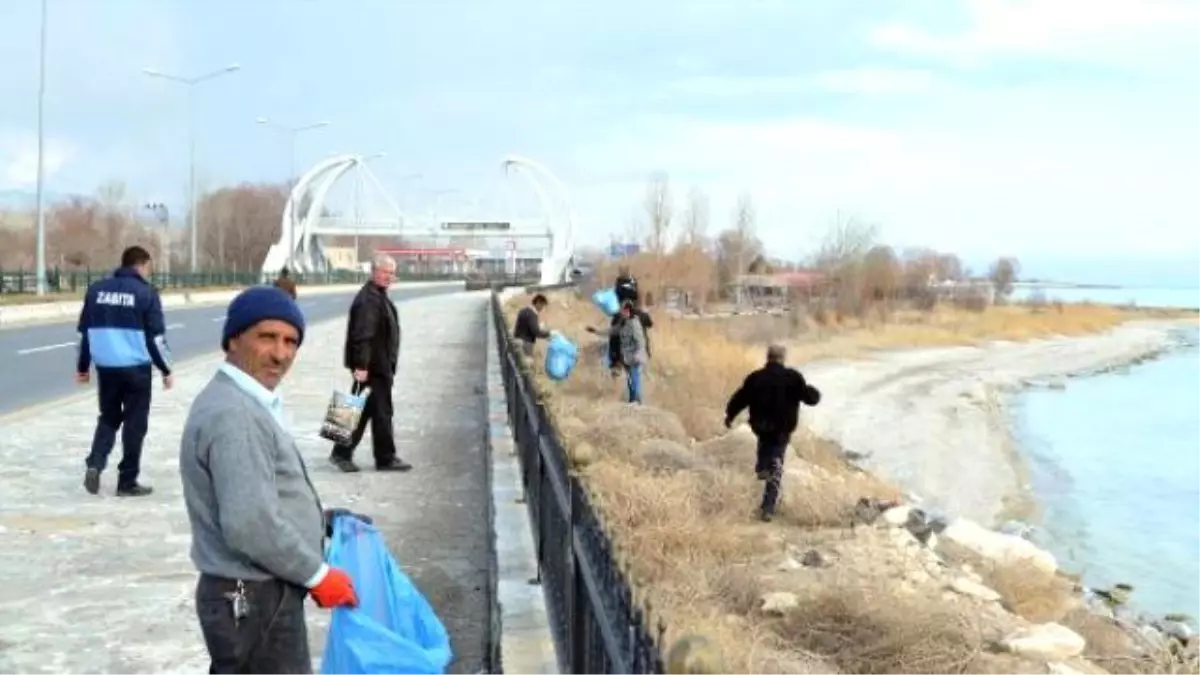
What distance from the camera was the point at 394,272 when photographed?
381 inches

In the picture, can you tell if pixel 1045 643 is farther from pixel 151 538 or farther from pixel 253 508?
pixel 253 508

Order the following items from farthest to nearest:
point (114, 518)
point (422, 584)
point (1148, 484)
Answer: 1. point (1148, 484)
2. point (114, 518)
3. point (422, 584)

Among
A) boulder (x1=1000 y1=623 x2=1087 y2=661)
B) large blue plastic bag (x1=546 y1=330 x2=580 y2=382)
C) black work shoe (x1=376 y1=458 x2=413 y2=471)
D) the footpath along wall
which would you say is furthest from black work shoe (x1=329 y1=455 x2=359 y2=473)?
the footpath along wall

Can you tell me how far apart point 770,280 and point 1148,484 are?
7315 centimetres

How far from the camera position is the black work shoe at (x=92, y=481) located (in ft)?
29.9

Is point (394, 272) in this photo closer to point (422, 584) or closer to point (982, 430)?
point (422, 584)

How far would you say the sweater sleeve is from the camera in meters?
3.35

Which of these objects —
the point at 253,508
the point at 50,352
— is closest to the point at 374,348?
the point at 253,508

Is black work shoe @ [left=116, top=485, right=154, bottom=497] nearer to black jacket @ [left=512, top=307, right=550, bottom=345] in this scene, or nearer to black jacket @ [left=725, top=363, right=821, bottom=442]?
black jacket @ [left=725, top=363, right=821, bottom=442]

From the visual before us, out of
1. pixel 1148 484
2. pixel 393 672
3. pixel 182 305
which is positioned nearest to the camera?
pixel 393 672

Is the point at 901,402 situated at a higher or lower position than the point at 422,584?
lower

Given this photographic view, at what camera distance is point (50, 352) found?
73.3 feet

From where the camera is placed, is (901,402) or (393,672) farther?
(901,402)

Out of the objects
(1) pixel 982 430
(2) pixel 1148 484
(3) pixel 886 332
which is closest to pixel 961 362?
(3) pixel 886 332
